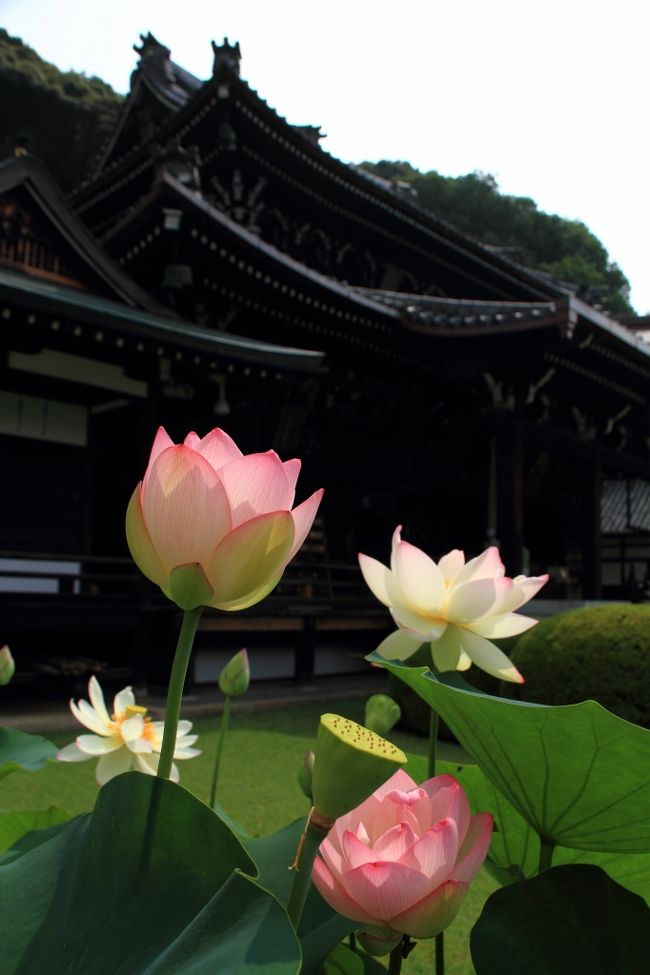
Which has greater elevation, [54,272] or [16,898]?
[54,272]

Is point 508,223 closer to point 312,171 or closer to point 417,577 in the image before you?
point 312,171

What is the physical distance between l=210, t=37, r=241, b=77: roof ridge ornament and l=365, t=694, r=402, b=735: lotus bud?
342 inches

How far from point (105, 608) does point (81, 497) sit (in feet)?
4.03

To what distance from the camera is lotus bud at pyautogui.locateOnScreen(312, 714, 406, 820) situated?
1.49 ft

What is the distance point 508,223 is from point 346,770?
119 feet

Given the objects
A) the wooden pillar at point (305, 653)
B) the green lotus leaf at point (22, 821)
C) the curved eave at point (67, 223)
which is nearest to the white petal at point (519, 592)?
the green lotus leaf at point (22, 821)

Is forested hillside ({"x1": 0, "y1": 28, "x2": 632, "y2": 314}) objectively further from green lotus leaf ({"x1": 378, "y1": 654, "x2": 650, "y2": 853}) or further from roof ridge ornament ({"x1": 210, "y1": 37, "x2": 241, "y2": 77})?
green lotus leaf ({"x1": 378, "y1": 654, "x2": 650, "y2": 853})

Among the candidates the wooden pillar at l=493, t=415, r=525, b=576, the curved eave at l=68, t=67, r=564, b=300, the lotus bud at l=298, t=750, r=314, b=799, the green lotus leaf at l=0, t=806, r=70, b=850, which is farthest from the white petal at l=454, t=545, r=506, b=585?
the curved eave at l=68, t=67, r=564, b=300

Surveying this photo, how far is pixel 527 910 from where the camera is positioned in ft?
1.83

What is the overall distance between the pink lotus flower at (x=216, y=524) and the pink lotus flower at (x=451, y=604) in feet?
0.84

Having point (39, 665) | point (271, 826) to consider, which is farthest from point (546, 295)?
point (271, 826)

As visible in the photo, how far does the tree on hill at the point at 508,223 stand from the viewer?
33.4m

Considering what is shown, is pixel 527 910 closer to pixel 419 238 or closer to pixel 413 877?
pixel 413 877

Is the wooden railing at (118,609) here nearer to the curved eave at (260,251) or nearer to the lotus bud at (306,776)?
the curved eave at (260,251)
